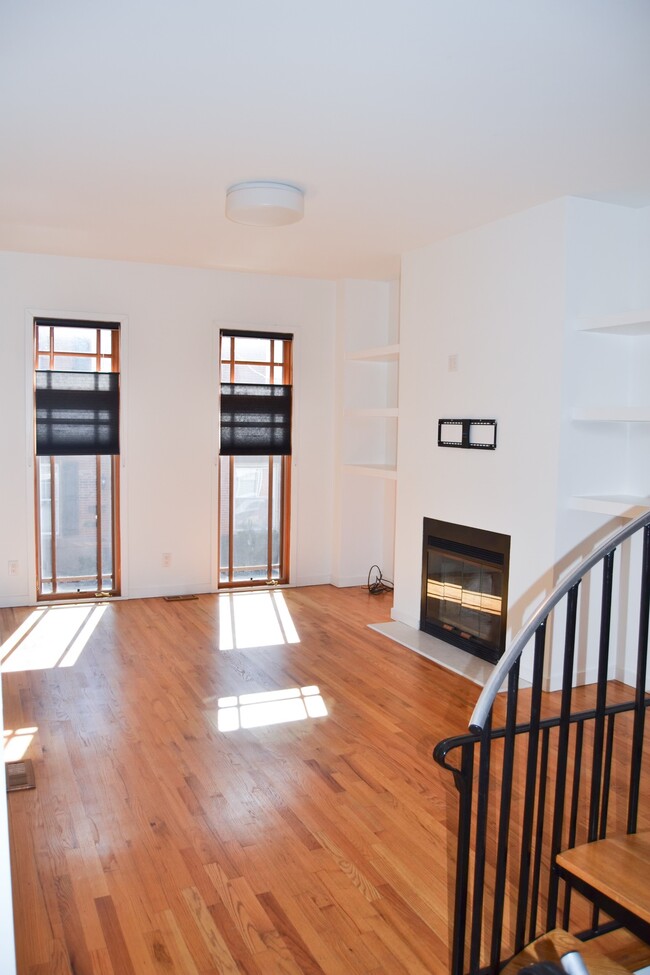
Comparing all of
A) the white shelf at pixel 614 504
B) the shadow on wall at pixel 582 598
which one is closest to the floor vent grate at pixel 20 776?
the shadow on wall at pixel 582 598

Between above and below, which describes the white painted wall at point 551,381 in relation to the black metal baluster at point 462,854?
above

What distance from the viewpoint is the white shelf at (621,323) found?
12.7 feet

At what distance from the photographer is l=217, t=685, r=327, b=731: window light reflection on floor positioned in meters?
3.92

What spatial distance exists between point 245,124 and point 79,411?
347 cm

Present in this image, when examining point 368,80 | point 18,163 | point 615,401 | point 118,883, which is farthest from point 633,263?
point 118,883

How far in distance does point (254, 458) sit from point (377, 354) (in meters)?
1.52

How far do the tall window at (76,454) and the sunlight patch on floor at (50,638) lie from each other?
0.39 m

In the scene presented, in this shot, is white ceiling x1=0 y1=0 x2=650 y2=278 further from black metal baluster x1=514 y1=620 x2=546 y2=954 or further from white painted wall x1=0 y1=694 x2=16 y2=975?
white painted wall x1=0 y1=694 x2=16 y2=975

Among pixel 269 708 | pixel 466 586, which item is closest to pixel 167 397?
pixel 466 586

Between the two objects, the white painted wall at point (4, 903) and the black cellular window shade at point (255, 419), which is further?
the black cellular window shade at point (255, 419)

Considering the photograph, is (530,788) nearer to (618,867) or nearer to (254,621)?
(618,867)

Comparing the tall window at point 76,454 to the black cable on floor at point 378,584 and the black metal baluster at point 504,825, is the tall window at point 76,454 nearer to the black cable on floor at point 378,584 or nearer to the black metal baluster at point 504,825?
the black cable on floor at point 378,584

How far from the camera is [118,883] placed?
2586mm

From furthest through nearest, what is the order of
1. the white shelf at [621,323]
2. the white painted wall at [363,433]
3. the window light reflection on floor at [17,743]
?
the white painted wall at [363,433], the white shelf at [621,323], the window light reflection on floor at [17,743]
